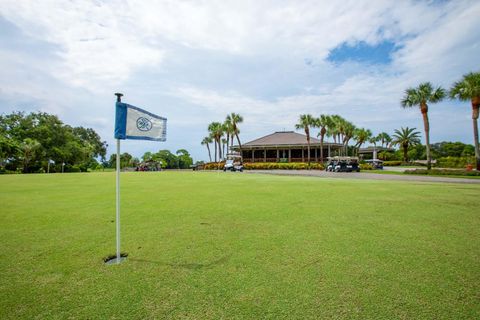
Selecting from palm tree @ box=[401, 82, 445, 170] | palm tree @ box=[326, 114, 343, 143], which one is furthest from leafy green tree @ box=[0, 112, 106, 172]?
palm tree @ box=[401, 82, 445, 170]

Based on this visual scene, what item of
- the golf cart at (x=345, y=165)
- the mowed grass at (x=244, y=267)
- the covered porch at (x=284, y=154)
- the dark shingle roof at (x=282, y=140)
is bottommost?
the mowed grass at (x=244, y=267)

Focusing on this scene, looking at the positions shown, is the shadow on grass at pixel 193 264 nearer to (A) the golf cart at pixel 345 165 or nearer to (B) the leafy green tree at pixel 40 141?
(A) the golf cart at pixel 345 165

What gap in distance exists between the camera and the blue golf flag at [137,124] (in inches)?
138

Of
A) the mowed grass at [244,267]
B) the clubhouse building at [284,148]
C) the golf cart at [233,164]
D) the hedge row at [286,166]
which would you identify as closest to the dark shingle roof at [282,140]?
the clubhouse building at [284,148]

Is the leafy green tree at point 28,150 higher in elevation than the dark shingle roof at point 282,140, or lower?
lower

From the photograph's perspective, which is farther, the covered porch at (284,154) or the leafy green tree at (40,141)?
the covered porch at (284,154)

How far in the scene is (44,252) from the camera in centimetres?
365

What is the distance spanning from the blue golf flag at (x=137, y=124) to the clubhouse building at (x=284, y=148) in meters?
44.8

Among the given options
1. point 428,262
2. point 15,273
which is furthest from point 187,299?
point 428,262

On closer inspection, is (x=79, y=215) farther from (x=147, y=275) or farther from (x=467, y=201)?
(x=467, y=201)

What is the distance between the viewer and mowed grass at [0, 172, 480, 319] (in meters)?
2.31

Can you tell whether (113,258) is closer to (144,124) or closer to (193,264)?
(193,264)

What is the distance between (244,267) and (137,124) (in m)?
2.51

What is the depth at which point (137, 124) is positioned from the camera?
3.68 m
